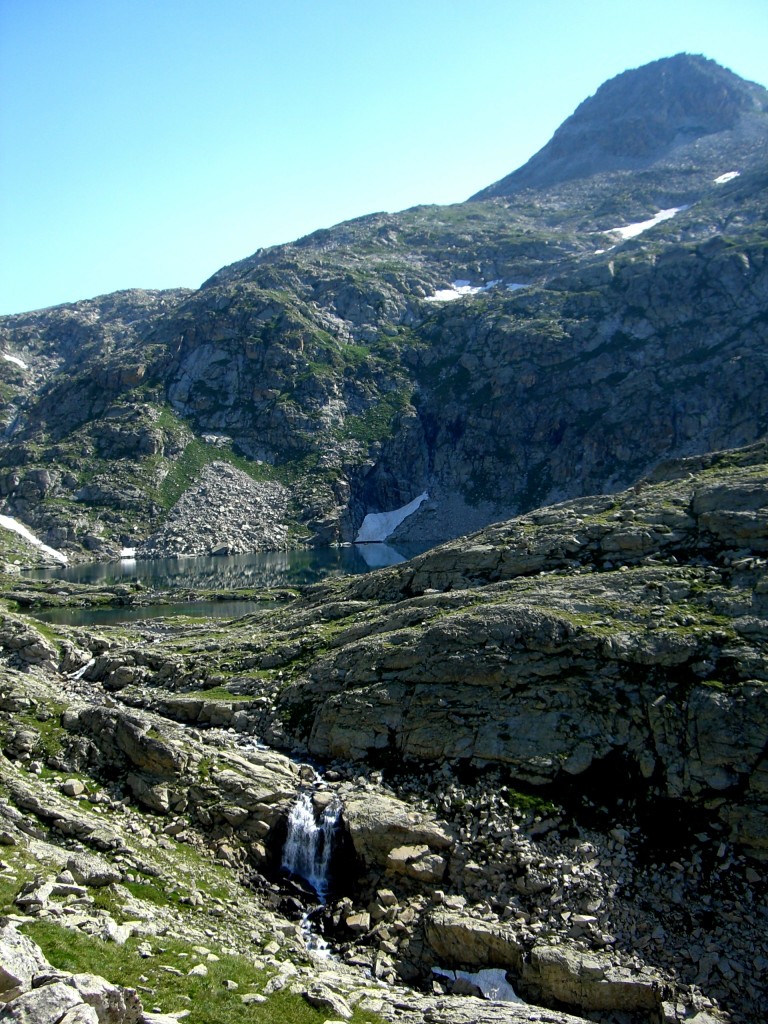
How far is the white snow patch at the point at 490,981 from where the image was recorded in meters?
22.8

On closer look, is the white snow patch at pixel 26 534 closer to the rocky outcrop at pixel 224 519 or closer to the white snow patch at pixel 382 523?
the rocky outcrop at pixel 224 519

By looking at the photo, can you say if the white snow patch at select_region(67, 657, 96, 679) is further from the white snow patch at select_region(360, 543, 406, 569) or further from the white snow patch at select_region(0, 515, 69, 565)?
the white snow patch at select_region(0, 515, 69, 565)

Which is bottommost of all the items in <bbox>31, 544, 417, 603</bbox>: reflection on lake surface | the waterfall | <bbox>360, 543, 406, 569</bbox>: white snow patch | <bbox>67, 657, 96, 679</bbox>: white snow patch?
<bbox>360, 543, 406, 569</bbox>: white snow patch

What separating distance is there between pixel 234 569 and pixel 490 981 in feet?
394

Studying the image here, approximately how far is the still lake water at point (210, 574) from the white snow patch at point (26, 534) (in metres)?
6.36

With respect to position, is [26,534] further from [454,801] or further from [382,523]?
[454,801]

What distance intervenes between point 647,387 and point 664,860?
174578 millimetres

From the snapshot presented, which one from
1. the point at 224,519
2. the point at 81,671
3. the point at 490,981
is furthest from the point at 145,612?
the point at 224,519

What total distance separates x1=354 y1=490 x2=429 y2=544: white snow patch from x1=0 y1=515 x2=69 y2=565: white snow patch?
226ft

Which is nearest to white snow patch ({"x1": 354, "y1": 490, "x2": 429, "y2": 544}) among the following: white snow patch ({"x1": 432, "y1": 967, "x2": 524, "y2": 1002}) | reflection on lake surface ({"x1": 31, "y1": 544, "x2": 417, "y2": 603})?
reflection on lake surface ({"x1": 31, "y1": 544, "x2": 417, "y2": 603})

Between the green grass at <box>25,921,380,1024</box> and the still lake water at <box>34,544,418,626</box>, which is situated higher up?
the green grass at <box>25,921,380,1024</box>

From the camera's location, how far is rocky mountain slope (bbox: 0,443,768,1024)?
2148 centimetres

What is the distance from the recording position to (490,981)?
2317 cm

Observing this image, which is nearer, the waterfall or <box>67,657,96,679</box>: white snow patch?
the waterfall
